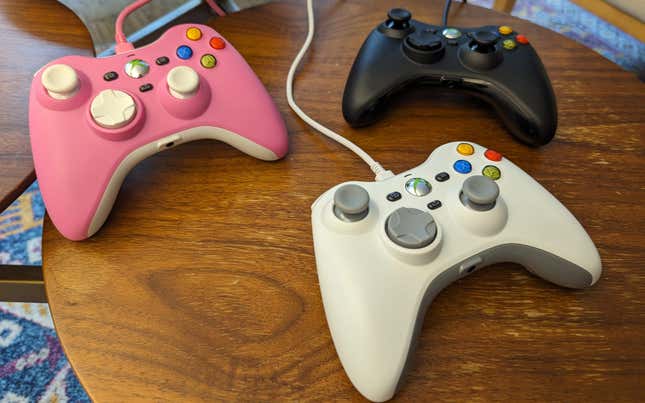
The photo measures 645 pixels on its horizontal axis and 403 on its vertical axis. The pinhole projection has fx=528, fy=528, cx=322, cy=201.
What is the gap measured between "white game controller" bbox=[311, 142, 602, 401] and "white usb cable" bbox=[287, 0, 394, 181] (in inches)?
1.6

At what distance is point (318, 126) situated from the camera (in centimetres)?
48

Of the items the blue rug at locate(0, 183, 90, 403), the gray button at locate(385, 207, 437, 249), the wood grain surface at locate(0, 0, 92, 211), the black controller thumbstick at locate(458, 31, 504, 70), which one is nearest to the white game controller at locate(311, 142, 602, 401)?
the gray button at locate(385, 207, 437, 249)

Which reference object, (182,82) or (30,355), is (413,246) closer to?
(182,82)

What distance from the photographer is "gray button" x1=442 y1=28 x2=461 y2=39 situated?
491mm

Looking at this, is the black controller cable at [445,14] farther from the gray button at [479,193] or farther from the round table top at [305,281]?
the gray button at [479,193]

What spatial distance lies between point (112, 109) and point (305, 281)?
193mm

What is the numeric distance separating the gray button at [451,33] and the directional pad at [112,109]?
0.94 ft

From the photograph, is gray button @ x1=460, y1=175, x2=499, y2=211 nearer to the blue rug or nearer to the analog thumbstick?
the analog thumbstick

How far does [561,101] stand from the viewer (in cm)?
52

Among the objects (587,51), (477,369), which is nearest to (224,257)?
(477,369)

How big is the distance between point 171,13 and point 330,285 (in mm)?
740

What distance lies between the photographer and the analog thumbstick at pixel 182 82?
0.41 m

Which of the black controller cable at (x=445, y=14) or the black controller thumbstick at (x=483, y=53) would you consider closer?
the black controller thumbstick at (x=483, y=53)

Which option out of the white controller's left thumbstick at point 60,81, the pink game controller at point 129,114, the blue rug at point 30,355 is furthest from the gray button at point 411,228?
the blue rug at point 30,355
